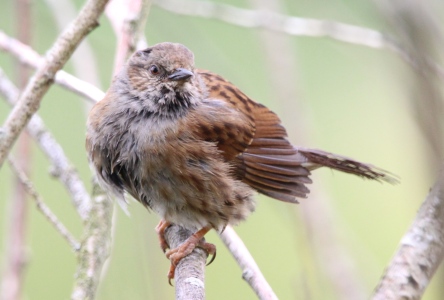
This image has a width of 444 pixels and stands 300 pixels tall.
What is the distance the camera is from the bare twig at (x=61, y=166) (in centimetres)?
297

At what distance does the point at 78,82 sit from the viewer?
3.37m

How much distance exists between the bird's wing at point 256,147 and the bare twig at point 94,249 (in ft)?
2.86

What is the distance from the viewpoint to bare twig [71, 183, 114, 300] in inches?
89.2

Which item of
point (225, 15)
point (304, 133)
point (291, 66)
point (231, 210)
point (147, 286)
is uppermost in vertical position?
point (225, 15)

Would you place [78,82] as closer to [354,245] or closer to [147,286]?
[147,286]

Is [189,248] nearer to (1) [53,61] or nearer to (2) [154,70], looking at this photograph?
(2) [154,70]

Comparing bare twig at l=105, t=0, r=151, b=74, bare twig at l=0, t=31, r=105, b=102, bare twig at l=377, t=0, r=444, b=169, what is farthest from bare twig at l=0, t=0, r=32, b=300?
bare twig at l=377, t=0, r=444, b=169

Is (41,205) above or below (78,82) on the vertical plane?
below

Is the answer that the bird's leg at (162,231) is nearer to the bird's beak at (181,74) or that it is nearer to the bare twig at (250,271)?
the bare twig at (250,271)

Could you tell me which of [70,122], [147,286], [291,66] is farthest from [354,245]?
[70,122]

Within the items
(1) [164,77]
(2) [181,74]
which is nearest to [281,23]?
(2) [181,74]

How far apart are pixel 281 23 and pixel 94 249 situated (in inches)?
59.0

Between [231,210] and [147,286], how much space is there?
107cm

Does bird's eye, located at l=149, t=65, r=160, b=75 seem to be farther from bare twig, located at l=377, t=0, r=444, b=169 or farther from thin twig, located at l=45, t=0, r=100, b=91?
bare twig, located at l=377, t=0, r=444, b=169
